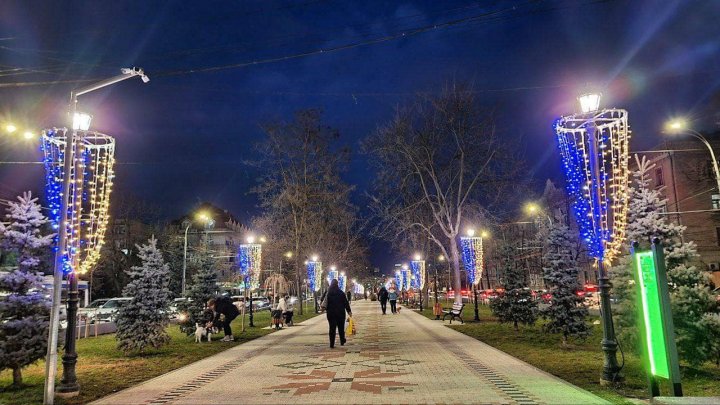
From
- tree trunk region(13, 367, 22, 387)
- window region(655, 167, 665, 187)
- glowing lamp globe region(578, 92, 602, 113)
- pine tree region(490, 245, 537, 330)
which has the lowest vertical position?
tree trunk region(13, 367, 22, 387)

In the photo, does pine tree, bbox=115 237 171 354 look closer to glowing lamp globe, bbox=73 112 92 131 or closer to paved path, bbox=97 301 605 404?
paved path, bbox=97 301 605 404

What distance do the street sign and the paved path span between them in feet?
3.68

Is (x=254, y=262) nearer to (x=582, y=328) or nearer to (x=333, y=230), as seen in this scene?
(x=582, y=328)

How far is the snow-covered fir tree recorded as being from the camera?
941cm

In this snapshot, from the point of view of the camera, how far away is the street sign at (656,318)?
22.1 feet

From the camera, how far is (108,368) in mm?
12453

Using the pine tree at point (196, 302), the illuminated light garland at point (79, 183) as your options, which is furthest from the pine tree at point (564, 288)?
the illuminated light garland at point (79, 183)

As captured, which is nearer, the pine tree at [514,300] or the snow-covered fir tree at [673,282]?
the snow-covered fir tree at [673,282]

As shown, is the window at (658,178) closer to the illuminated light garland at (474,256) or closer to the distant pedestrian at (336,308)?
the illuminated light garland at (474,256)

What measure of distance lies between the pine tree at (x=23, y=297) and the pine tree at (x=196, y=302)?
9.11m

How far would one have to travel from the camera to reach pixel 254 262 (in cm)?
2844

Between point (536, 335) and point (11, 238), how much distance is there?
15922mm

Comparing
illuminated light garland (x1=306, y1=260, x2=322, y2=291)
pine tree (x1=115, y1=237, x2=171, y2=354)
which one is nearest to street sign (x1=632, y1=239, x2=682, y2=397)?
pine tree (x1=115, y1=237, x2=171, y2=354)

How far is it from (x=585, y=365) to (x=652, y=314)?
4591mm
